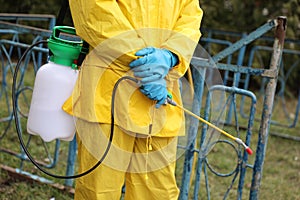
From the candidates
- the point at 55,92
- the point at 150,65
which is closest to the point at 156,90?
the point at 150,65

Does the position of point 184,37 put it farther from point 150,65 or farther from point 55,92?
point 55,92

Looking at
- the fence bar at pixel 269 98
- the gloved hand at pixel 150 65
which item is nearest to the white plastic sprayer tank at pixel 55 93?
the gloved hand at pixel 150 65

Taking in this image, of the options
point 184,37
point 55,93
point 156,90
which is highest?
point 184,37

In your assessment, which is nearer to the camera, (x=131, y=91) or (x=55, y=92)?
(x=131, y=91)

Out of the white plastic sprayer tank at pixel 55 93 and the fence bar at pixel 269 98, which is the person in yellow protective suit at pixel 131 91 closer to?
the white plastic sprayer tank at pixel 55 93

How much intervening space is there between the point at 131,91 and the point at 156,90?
128mm

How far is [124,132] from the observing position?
81.0 inches

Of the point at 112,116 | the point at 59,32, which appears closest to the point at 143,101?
the point at 112,116

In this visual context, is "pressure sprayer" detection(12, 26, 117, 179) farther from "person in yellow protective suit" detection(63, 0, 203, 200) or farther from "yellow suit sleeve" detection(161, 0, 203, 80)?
"yellow suit sleeve" detection(161, 0, 203, 80)

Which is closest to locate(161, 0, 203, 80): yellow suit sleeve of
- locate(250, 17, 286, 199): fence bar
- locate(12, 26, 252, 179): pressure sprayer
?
locate(12, 26, 252, 179): pressure sprayer

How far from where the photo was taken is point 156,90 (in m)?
1.93

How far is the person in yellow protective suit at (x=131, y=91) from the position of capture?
74.9 inches

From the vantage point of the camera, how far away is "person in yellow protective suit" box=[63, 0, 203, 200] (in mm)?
1901

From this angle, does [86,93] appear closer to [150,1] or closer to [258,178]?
[150,1]
